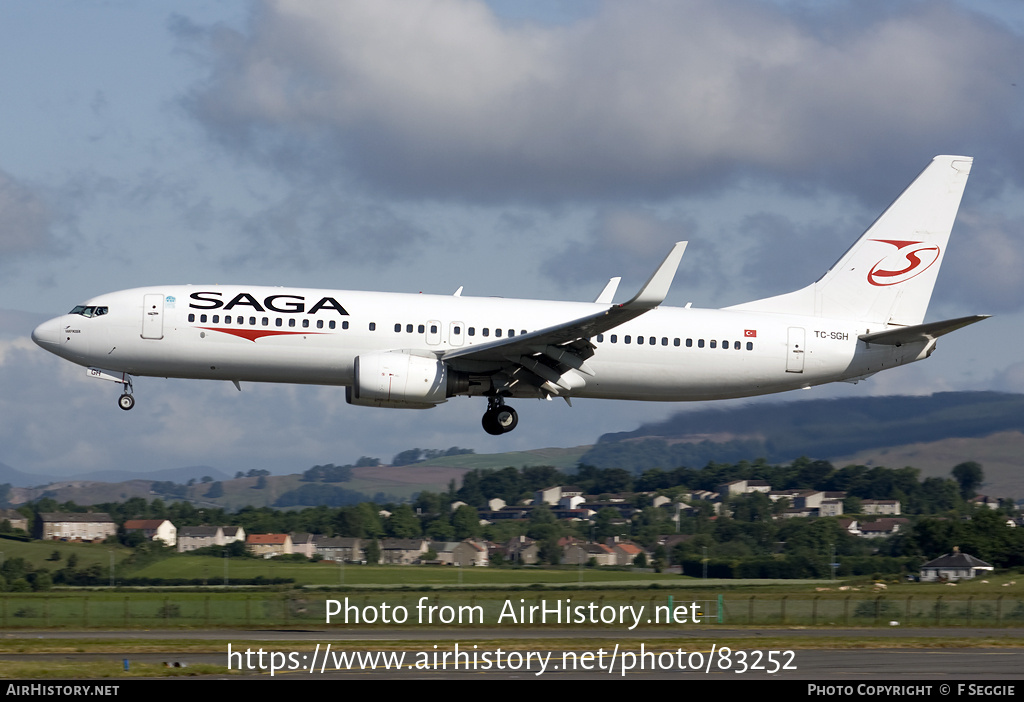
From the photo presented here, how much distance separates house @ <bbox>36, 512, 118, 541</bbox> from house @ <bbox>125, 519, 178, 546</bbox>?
881 millimetres

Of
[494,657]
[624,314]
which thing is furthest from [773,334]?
[494,657]

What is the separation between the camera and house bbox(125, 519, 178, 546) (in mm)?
58031

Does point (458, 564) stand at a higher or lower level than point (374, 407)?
lower

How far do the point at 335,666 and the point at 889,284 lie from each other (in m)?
22.4

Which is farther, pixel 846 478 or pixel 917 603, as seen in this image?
pixel 846 478

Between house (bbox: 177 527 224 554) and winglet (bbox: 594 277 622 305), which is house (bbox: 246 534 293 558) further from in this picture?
winglet (bbox: 594 277 622 305)

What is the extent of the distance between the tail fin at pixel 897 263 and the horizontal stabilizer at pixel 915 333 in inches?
55.1

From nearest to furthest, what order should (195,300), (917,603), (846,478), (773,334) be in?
(195,300)
(773,334)
(917,603)
(846,478)

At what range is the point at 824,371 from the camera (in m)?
36.8

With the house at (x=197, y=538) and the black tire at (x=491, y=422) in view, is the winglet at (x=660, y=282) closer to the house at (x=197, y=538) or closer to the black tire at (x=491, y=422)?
the black tire at (x=491, y=422)

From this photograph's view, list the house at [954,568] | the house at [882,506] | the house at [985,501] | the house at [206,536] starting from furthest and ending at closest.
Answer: the house at [882,506] → the house at [985,501] → the house at [206,536] → the house at [954,568]

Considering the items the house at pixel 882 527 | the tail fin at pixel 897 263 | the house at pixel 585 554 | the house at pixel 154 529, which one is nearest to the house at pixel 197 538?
the house at pixel 154 529

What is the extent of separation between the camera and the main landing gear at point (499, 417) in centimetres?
3544
